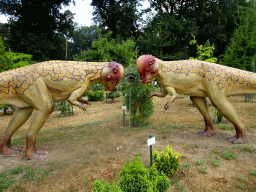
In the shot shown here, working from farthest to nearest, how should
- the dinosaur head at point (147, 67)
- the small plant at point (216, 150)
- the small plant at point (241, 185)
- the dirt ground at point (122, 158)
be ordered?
the dinosaur head at point (147, 67) < the small plant at point (216, 150) < the dirt ground at point (122, 158) < the small plant at point (241, 185)

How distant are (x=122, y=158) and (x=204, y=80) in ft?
10.2

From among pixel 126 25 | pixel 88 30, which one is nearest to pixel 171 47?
pixel 126 25

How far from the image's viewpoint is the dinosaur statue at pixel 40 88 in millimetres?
3990

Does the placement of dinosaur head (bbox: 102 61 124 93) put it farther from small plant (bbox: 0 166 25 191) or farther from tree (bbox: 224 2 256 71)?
tree (bbox: 224 2 256 71)

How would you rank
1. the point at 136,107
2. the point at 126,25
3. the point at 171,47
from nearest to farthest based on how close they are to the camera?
1. the point at 136,107
2. the point at 171,47
3. the point at 126,25

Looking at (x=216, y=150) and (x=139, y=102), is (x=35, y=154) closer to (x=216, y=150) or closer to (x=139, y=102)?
(x=139, y=102)

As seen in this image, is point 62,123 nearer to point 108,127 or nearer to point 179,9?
point 108,127

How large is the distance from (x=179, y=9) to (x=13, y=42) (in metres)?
18.8

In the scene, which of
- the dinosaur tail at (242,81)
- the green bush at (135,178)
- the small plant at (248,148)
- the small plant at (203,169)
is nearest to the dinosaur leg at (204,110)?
the dinosaur tail at (242,81)

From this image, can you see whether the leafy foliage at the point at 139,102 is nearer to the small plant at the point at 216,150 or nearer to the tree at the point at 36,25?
the small plant at the point at 216,150

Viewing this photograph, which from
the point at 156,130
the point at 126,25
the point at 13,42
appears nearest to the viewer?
the point at 156,130

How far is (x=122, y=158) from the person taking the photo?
4.12 m

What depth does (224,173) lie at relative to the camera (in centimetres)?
338

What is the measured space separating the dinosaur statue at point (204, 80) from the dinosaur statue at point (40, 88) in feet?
3.19
